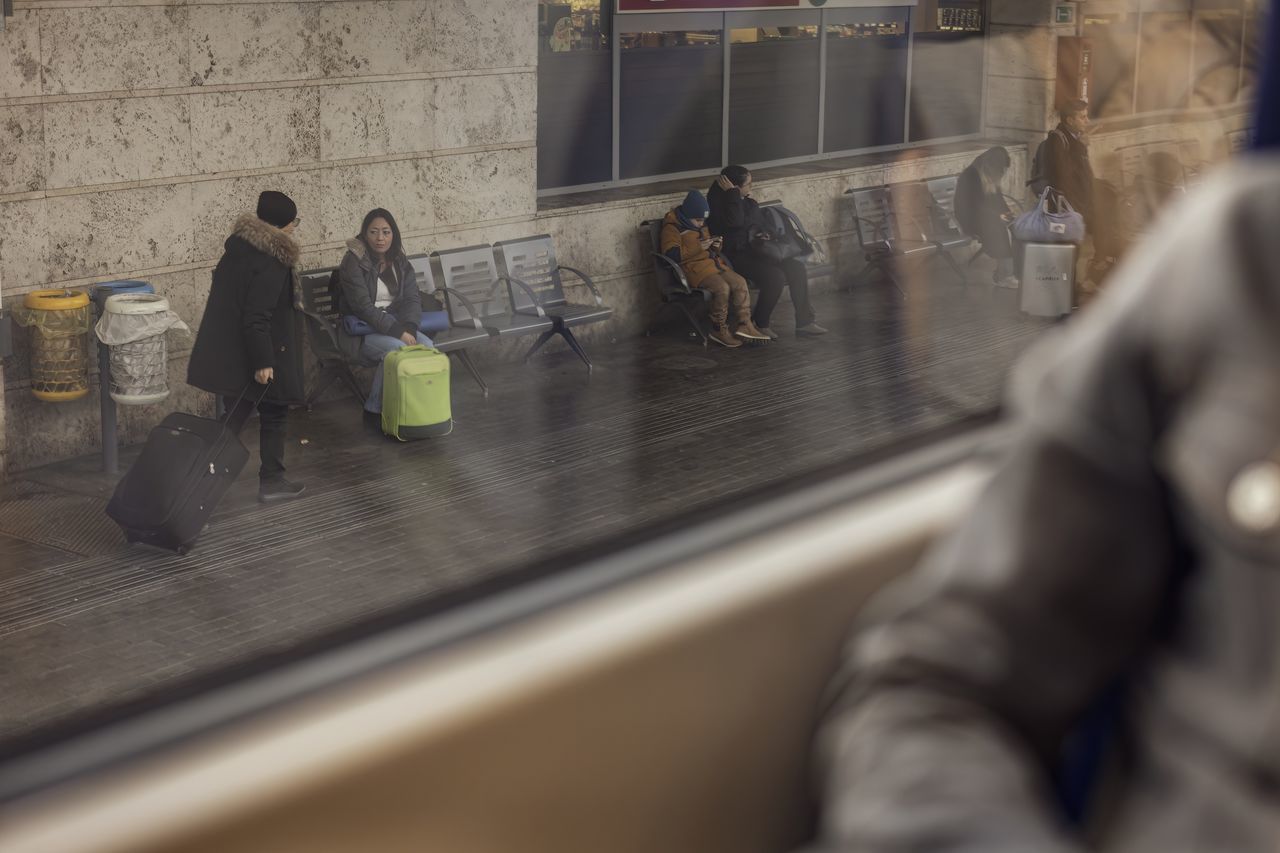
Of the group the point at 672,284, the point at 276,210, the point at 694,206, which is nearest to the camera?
the point at 276,210

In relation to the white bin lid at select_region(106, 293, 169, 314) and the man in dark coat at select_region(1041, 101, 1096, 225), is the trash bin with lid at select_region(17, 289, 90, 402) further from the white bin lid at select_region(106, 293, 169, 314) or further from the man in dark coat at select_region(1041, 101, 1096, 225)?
the man in dark coat at select_region(1041, 101, 1096, 225)

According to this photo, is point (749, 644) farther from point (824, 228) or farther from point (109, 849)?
point (824, 228)

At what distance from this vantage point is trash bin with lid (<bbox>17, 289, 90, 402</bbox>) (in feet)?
25.3

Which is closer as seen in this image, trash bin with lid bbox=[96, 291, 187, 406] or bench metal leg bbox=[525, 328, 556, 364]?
trash bin with lid bbox=[96, 291, 187, 406]

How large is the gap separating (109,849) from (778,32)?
12.2 metres

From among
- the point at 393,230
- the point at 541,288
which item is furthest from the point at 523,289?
the point at 393,230

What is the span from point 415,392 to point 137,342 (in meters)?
1.37

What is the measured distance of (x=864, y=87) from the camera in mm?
13938

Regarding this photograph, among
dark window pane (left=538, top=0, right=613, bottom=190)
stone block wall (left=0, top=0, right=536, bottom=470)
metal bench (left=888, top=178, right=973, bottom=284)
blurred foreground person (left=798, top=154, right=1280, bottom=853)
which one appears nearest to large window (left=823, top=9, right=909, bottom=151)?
metal bench (left=888, top=178, right=973, bottom=284)

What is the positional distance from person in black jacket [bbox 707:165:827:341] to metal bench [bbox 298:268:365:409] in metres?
3.24

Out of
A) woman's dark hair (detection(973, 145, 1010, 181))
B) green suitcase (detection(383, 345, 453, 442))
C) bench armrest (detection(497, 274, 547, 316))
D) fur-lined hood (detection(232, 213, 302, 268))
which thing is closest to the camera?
fur-lined hood (detection(232, 213, 302, 268))

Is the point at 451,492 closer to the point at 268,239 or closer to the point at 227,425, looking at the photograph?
the point at 227,425

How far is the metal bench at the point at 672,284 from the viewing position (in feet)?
35.9

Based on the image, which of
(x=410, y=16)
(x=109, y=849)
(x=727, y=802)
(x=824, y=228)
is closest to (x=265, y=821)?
(x=109, y=849)
